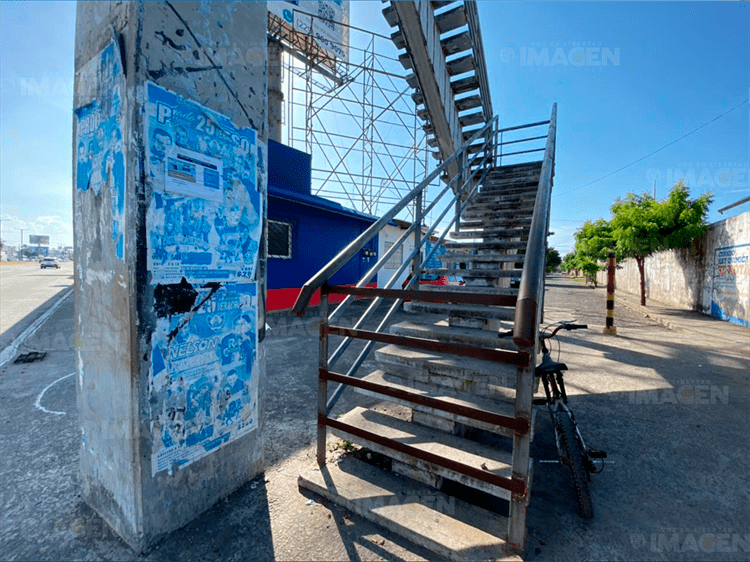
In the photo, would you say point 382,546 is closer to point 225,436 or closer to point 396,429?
point 396,429

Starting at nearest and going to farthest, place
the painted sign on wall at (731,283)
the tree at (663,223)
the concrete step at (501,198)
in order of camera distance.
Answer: the concrete step at (501,198) → the painted sign on wall at (731,283) → the tree at (663,223)

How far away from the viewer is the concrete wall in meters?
8.84

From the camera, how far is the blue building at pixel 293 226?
9.02 meters

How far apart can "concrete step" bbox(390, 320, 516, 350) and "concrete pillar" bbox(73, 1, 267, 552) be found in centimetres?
141

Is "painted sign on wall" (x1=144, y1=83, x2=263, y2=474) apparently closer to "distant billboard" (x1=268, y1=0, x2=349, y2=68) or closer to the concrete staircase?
the concrete staircase

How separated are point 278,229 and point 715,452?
8.86m

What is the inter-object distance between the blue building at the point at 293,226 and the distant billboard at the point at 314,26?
6.56 metres

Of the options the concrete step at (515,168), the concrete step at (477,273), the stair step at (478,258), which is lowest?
the concrete step at (477,273)

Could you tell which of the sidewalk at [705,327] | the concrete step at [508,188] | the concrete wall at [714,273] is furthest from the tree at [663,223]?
the concrete step at [508,188]

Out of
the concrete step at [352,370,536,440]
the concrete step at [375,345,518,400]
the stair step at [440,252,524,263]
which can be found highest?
the stair step at [440,252,524,263]

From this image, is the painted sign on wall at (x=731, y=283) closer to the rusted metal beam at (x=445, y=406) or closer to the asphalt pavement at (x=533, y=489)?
the asphalt pavement at (x=533, y=489)

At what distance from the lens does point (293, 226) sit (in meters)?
9.74

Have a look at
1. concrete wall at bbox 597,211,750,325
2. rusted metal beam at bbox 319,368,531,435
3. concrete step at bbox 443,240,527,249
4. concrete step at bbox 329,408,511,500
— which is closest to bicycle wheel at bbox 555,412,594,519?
concrete step at bbox 329,408,511,500

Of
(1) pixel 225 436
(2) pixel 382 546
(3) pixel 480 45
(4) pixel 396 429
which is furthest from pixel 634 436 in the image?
(3) pixel 480 45
